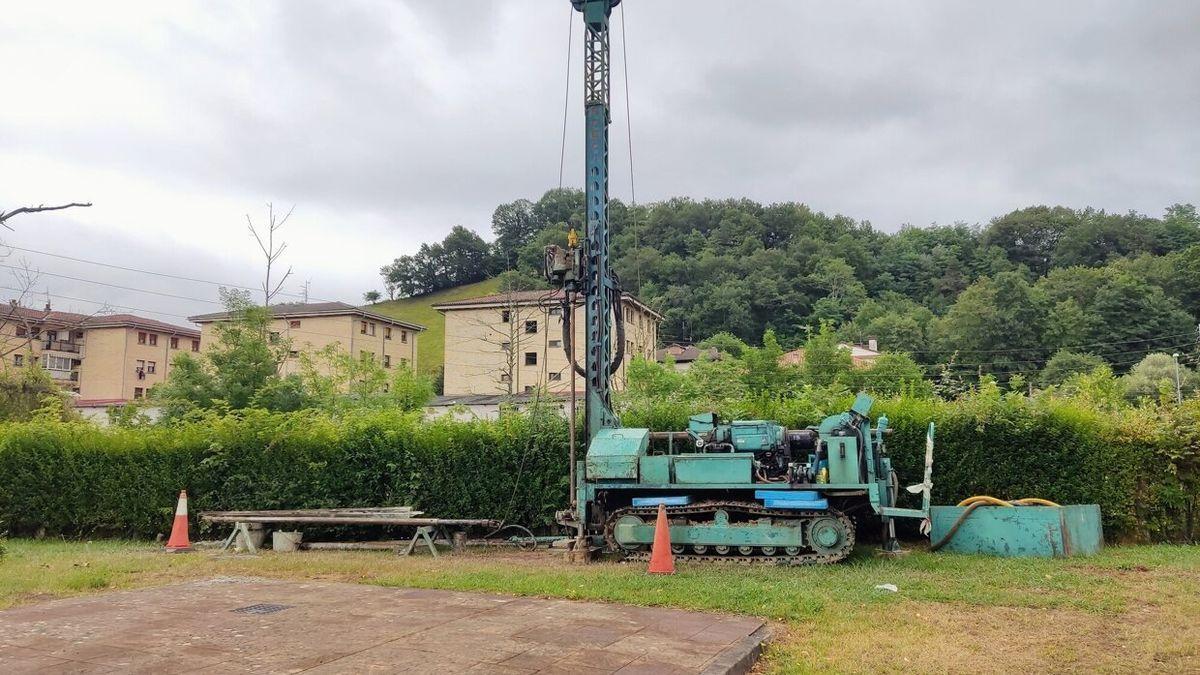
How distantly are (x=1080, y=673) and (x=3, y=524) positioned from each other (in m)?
17.6

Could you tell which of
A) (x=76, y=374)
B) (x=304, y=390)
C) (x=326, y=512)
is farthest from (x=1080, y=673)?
(x=76, y=374)

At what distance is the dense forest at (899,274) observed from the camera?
59531 mm

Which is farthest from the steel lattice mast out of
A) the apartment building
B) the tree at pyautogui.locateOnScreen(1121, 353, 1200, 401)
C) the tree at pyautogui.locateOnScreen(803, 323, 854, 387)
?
the apartment building

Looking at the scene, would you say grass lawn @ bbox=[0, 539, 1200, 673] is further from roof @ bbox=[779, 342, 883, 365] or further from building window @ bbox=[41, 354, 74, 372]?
roof @ bbox=[779, 342, 883, 365]

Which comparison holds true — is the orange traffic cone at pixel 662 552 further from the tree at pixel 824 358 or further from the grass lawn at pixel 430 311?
the grass lawn at pixel 430 311

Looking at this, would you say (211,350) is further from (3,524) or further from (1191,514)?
(1191,514)

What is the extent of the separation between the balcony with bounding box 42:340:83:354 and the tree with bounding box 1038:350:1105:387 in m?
67.7

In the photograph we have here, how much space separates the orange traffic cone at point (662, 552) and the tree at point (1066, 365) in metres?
52.2

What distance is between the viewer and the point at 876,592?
7734mm

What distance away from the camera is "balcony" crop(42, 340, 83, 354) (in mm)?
54656

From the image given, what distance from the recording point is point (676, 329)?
7588cm

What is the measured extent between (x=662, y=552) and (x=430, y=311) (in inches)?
3271

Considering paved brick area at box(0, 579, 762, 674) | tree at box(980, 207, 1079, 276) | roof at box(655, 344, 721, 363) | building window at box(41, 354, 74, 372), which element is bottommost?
paved brick area at box(0, 579, 762, 674)

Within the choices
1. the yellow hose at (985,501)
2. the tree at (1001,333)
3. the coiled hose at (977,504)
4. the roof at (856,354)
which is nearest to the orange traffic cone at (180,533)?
the coiled hose at (977,504)
